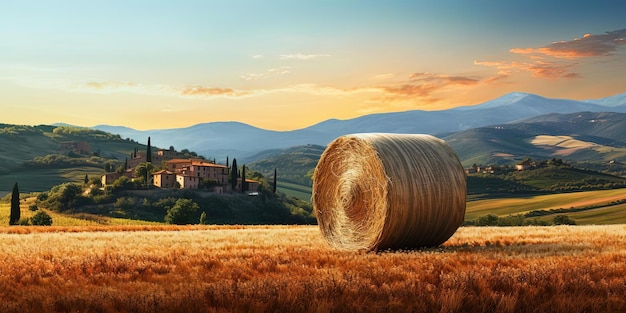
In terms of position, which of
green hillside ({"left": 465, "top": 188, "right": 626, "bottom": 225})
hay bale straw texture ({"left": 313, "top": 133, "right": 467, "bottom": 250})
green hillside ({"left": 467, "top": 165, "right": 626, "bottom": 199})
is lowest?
green hillside ({"left": 465, "top": 188, "right": 626, "bottom": 225})

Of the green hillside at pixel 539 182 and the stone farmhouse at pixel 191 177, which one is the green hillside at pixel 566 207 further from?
the stone farmhouse at pixel 191 177

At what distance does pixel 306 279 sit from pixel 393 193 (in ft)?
19.1

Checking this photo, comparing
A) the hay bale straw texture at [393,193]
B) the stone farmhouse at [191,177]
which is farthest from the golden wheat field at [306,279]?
the stone farmhouse at [191,177]

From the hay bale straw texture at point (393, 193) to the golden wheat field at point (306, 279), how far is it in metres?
0.76

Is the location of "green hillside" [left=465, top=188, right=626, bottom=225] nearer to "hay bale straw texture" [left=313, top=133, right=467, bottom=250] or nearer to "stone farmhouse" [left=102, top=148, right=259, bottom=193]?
"stone farmhouse" [left=102, top=148, right=259, bottom=193]

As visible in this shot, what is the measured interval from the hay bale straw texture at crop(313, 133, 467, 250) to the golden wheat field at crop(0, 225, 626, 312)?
759mm

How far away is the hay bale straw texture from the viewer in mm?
15406

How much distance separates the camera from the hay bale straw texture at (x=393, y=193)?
15406mm

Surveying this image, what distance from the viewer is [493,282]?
9.68 metres

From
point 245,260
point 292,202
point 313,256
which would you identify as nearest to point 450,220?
point 313,256

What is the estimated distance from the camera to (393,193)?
1516 cm

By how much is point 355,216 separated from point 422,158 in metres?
2.38

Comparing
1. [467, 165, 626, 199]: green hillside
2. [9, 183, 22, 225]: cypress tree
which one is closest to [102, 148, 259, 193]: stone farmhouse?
[9, 183, 22, 225]: cypress tree

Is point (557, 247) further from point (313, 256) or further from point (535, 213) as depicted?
point (535, 213)
